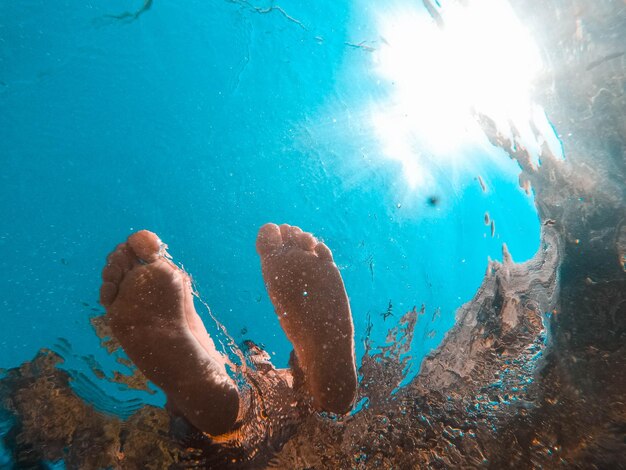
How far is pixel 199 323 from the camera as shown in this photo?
2.78 meters

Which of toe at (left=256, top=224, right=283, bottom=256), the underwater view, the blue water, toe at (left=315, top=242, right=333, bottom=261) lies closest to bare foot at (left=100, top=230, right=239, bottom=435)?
the underwater view

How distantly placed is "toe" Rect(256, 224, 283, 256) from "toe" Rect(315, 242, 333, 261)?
0.32 metres

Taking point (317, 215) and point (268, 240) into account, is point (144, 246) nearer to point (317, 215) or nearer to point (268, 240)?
point (268, 240)

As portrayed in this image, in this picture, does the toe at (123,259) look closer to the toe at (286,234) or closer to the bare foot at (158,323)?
the bare foot at (158,323)

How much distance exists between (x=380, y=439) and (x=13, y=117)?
21.1ft

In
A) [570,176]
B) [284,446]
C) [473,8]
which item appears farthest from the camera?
[473,8]

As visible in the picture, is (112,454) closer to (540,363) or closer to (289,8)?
(540,363)

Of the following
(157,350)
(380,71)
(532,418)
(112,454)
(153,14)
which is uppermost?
(153,14)

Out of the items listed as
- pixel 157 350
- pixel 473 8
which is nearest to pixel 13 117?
pixel 157 350

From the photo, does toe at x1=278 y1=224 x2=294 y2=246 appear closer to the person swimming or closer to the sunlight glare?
the person swimming

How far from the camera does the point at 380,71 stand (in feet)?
18.2

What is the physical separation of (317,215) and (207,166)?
2036mm

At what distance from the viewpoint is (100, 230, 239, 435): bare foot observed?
2.35m

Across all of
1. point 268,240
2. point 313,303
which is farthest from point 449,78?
point 313,303
